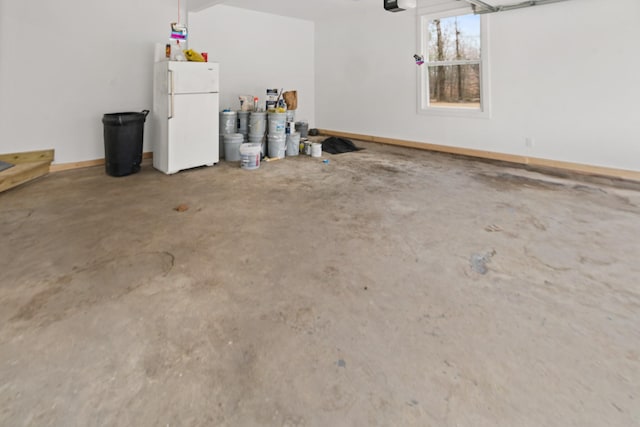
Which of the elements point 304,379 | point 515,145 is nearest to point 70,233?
point 304,379

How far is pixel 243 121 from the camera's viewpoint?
5988 mm

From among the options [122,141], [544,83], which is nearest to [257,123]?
[122,141]

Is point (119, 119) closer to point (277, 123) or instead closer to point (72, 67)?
point (72, 67)

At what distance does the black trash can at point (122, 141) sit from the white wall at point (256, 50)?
2.06 meters

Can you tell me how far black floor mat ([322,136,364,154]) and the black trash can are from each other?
3.22m

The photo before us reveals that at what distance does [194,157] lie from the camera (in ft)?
17.0

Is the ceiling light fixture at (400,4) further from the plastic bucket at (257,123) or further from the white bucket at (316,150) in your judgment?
the plastic bucket at (257,123)

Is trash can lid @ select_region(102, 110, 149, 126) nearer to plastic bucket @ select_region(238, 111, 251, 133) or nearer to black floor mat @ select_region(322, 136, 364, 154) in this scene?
plastic bucket @ select_region(238, 111, 251, 133)

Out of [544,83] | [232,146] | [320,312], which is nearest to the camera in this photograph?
[320,312]

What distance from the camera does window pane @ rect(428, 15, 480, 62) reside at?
591cm

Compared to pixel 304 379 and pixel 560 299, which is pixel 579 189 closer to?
pixel 560 299

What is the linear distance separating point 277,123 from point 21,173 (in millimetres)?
3446

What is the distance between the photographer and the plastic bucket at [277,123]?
5871 mm

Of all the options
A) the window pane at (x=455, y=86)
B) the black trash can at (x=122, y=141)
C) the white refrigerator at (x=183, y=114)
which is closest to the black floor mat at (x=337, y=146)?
the window pane at (x=455, y=86)
